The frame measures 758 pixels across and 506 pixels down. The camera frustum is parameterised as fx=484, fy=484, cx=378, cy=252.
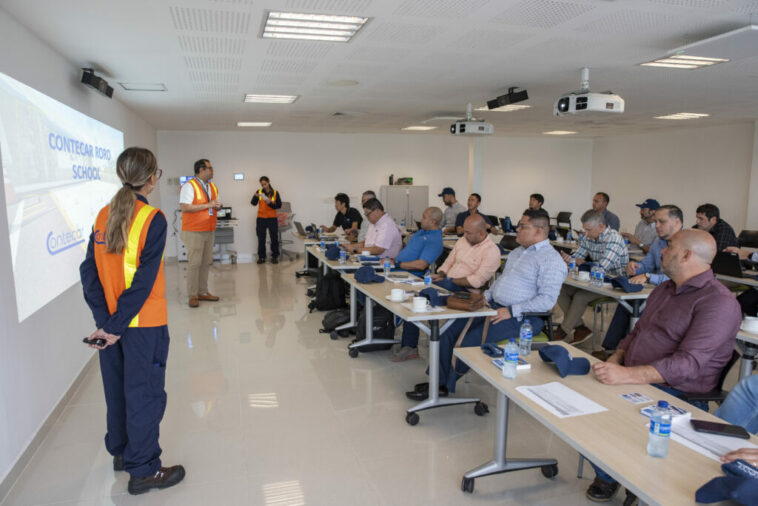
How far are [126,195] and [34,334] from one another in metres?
1.56

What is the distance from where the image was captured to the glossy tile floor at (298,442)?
8.71ft

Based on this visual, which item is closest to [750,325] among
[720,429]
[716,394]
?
[716,394]

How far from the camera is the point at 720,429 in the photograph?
1.69 metres

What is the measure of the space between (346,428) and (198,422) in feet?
3.50

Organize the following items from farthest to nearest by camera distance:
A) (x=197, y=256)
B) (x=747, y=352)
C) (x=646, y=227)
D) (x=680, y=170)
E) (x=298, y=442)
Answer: (x=680, y=170), (x=646, y=227), (x=197, y=256), (x=298, y=442), (x=747, y=352)

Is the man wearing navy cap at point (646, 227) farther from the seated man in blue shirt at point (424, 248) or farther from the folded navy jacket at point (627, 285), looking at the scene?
the seated man in blue shirt at point (424, 248)

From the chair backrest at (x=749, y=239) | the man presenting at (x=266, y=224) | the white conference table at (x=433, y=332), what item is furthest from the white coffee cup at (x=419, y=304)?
the man presenting at (x=266, y=224)

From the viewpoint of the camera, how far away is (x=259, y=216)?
10.6 m

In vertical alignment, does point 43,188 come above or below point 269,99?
below

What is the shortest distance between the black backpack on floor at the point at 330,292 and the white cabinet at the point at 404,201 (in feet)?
18.6

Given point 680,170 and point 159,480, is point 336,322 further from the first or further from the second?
point 680,170

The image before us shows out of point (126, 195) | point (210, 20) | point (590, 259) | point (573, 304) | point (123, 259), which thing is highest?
point (210, 20)

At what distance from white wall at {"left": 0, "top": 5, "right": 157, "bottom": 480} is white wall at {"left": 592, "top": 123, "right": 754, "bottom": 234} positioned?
462 inches

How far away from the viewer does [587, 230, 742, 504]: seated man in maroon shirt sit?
2189mm
